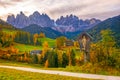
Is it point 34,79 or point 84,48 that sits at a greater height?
point 84,48

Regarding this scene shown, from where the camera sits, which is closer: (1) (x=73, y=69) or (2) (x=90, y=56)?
(1) (x=73, y=69)

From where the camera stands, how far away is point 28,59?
168m

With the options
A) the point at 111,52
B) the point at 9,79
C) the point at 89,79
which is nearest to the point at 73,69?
the point at 111,52

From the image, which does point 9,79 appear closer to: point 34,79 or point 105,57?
point 34,79

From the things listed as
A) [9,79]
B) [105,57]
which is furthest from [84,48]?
[9,79]

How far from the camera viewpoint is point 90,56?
36281 millimetres

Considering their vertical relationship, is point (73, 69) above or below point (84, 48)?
below

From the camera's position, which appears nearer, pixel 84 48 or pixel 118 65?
pixel 118 65

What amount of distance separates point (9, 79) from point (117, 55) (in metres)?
16.0

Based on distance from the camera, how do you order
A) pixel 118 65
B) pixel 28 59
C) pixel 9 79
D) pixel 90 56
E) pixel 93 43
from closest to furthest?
pixel 9 79 < pixel 118 65 < pixel 90 56 < pixel 93 43 < pixel 28 59

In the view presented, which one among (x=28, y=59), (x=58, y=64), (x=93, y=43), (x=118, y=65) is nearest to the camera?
(x=118, y=65)

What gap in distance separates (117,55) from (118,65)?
1.77 metres

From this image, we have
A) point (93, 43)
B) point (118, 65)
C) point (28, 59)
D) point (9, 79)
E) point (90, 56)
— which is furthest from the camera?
point (28, 59)

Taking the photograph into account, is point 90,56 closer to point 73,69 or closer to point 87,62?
point 87,62
